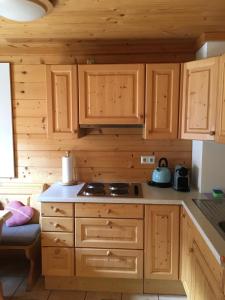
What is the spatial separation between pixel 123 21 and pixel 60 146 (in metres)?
1.37

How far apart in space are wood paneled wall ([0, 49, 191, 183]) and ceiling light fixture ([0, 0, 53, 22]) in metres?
0.97

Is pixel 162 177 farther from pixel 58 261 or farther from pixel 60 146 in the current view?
pixel 58 261

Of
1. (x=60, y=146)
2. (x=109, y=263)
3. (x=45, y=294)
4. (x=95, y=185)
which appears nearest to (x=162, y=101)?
(x=95, y=185)

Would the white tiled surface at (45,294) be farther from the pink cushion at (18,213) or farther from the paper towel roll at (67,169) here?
the paper towel roll at (67,169)

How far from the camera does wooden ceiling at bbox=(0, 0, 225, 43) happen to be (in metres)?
1.83

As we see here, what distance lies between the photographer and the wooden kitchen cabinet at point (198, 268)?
1470 mm

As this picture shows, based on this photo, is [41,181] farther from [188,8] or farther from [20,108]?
[188,8]

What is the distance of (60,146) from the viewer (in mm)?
2879

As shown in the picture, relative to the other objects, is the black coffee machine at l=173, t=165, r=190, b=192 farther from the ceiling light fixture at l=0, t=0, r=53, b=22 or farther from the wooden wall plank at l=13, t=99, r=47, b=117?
the ceiling light fixture at l=0, t=0, r=53, b=22

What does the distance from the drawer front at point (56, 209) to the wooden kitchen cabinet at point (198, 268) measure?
3.13 ft

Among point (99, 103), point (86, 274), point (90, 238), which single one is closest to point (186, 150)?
point (99, 103)

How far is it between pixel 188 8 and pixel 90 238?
76.4 inches

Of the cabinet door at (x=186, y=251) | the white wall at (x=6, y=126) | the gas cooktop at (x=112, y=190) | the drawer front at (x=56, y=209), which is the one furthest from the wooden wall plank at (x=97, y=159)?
the cabinet door at (x=186, y=251)

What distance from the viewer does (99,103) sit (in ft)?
8.18
